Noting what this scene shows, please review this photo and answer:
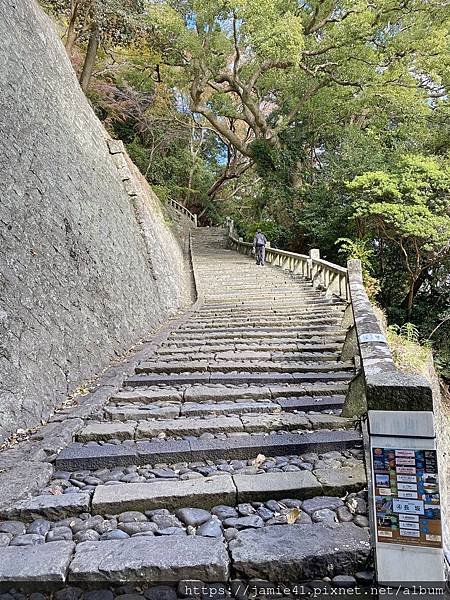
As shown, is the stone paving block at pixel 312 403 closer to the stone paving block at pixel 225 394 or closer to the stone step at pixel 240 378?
the stone paving block at pixel 225 394

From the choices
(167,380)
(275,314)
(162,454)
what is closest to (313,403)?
(162,454)

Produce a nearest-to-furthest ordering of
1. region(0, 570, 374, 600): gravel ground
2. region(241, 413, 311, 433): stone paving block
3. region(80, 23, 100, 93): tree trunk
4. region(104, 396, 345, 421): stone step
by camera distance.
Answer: region(0, 570, 374, 600): gravel ground, region(241, 413, 311, 433): stone paving block, region(104, 396, 345, 421): stone step, region(80, 23, 100, 93): tree trunk

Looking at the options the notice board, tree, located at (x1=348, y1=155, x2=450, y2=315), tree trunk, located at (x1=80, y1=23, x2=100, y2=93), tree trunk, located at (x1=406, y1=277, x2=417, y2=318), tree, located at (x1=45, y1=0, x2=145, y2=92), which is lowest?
tree trunk, located at (x1=406, y1=277, x2=417, y2=318)

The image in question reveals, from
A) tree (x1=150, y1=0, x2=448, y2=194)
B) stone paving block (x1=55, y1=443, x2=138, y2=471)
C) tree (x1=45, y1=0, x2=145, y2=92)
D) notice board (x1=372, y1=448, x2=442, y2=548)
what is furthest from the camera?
tree (x1=150, y1=0, x2=448, y2=194)

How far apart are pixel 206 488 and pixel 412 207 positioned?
34.0 feet

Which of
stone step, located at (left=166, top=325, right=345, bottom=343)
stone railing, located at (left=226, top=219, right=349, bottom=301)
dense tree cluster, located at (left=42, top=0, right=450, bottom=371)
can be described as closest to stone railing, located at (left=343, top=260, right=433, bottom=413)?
stone step, located at (left=166, top=325, right=345, bottom=343)

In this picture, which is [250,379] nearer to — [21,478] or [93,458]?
[93,458]

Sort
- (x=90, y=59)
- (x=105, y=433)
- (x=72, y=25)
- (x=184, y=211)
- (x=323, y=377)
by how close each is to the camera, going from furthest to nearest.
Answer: (x=184, y=211) → (x=90, y=59) → (x=72, y=25) → (x=323, y=377) → (x=105, y=433)

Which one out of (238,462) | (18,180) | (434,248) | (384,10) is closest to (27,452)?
(238,462)

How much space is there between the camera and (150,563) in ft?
6.52

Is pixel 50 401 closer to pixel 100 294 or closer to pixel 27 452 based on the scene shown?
pixel 27 452

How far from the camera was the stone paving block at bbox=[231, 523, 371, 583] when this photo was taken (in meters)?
1.99

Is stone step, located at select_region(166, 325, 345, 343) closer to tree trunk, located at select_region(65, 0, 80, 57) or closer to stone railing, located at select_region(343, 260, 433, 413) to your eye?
stone railing, located at select_region(343, 260, 433, 413)

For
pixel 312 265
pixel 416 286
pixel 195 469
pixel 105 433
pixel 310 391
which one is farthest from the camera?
pixel 416 286
